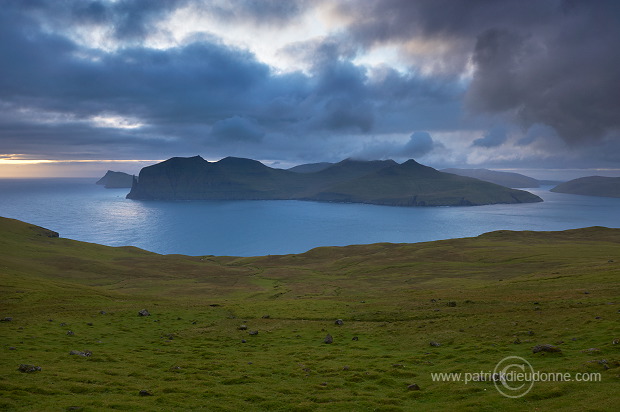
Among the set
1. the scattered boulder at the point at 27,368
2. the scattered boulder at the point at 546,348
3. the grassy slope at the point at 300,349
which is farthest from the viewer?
the scattered boulder at the point at 546,348

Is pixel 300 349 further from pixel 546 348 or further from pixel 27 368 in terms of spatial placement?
pixel 27 368

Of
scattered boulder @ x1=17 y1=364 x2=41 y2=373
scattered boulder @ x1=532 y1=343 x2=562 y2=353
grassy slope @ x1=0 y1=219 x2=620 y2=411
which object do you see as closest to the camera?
grassy slope @ x1=0 y1=219 x2=620 y2=411

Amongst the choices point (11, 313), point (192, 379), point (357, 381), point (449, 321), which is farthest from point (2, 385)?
point (449, 321)

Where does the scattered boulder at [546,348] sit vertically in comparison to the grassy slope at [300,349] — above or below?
above

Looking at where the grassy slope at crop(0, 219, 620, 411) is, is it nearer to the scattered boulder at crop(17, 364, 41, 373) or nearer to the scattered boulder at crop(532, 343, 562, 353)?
the scattered boulder at crop(17, 364, 41, 373)

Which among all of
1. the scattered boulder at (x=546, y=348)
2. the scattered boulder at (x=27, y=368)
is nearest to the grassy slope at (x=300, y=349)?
the scattered boulder at (x=27, y=368)

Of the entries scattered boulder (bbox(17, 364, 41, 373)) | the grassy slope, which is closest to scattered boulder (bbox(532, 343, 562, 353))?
the grassy slope

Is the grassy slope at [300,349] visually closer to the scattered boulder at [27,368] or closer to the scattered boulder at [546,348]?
the scattered boulder at [27,368]

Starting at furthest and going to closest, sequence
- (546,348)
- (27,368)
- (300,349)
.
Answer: (300,349) < (546,348) < (27,368)

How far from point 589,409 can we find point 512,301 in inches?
1306

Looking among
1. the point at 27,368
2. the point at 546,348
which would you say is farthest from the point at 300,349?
the point at 27,368

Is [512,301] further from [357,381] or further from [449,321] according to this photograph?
[357,381]

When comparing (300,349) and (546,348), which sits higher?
(546,348)

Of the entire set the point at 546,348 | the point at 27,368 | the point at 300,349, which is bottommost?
the point at 300,349
